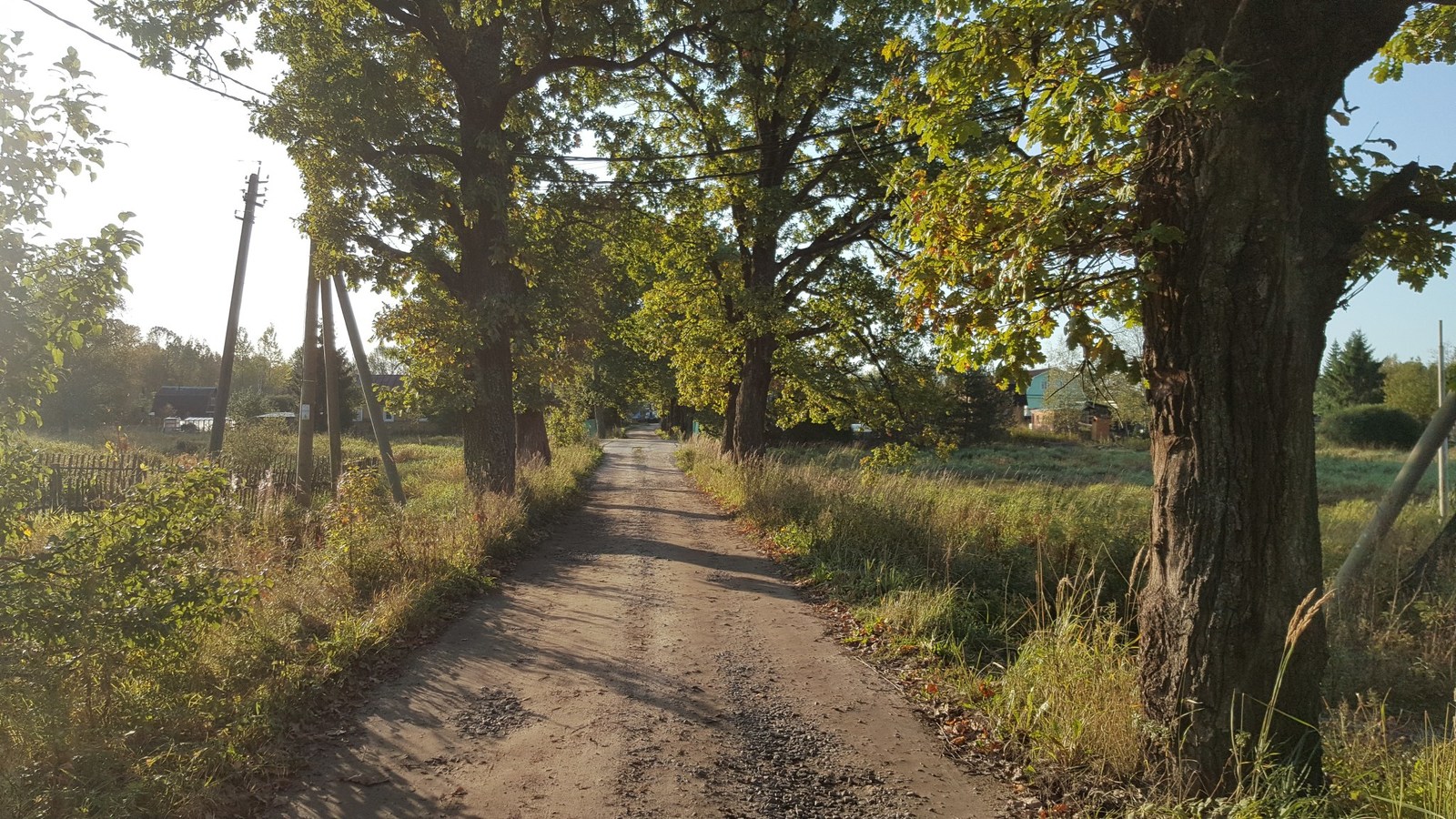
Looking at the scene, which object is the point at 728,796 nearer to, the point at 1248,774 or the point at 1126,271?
the point at 1248,774

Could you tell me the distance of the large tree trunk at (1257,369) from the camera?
12.1 feet

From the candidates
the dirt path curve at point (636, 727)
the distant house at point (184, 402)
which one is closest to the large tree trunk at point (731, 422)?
the dirt path curve at point (636, 727)

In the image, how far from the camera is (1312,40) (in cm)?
373

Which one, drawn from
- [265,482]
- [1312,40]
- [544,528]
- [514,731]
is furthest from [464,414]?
[1312,40]

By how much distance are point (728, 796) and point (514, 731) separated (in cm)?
155

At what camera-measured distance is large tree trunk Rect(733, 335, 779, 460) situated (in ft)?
59.0

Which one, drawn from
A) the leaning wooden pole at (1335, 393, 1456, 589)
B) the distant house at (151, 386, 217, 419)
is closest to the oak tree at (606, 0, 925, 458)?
the leaning wooden pole at (1335, 393, 1456, 589)

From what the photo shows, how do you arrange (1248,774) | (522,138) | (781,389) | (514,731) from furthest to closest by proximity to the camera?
(781,389)
(522,138)
(514,731)
(1248,774)

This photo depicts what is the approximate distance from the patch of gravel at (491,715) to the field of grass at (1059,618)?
3.03 meters

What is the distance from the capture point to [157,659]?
190 inches

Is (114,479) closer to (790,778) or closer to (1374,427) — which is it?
(790,778)

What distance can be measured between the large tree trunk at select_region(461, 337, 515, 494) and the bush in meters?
45.7

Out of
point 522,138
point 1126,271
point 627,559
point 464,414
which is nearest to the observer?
point 1126,271

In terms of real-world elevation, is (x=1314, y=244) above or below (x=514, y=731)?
above
